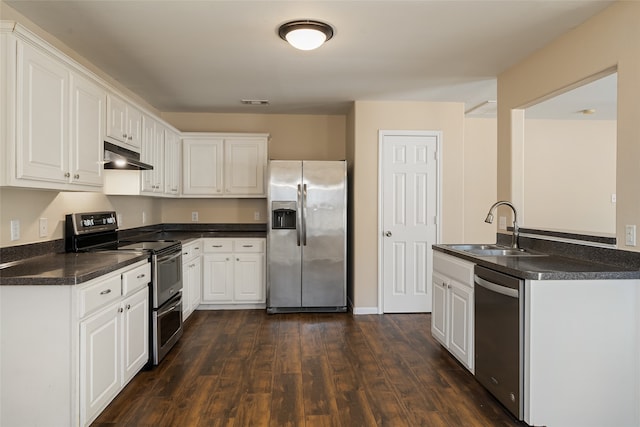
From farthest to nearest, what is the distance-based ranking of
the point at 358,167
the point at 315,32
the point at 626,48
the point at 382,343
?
1. the point at 358,167
2. the point at 382,343
3. the point at 315,32
4. the point at 626,48

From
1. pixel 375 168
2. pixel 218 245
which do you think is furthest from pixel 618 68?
pixel 218 245

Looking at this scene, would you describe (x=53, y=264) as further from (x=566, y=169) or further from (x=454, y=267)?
(x=566, y=169)

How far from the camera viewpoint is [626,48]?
2199 mm

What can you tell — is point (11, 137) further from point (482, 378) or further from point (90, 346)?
point (482, 378)

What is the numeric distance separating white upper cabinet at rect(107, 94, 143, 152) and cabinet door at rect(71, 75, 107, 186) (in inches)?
4.4

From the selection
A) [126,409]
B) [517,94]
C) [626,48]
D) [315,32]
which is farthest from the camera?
[517,94]

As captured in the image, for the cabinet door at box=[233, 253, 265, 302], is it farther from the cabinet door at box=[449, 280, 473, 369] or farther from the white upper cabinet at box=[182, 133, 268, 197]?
the cabinet door at box=[449, 280, 473, 369]

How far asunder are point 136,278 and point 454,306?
2.31 metres

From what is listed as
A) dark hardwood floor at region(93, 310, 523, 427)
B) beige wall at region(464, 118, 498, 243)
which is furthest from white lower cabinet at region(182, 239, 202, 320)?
beige wall at region(464, 118, 498, 243)

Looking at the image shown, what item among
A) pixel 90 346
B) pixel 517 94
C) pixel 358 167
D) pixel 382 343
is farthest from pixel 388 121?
pixel 90 346

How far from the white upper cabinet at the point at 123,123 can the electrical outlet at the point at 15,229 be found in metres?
0.84

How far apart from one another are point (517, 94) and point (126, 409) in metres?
3.67

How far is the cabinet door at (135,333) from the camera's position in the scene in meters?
2.50

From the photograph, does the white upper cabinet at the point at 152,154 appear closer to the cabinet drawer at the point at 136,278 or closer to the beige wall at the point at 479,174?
the cabinet drawer at the point at 136,278
